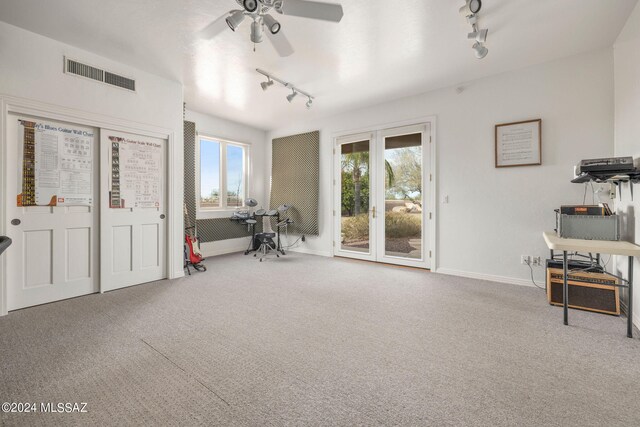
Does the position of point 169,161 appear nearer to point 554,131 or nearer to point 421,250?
point 421,250

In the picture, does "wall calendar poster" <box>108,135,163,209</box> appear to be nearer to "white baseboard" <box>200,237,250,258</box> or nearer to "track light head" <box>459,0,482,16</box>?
"white baseboard" <box>200,237,250,258</box>

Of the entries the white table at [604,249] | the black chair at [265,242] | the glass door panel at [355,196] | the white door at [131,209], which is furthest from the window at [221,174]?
the white table at [604,249]

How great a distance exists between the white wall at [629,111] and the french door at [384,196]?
205 centimetres

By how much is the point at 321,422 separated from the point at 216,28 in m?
2.86

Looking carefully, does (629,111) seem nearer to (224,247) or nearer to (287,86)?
(287,86)

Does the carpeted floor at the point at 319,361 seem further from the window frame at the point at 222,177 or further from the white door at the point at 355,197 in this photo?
the window frame at the point at 222,177

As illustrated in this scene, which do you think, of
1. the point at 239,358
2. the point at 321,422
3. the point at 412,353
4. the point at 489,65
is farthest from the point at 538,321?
the point at 489,65

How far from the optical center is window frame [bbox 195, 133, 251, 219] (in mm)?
5461

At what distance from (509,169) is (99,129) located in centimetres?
512

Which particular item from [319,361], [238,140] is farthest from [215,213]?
[319,361]

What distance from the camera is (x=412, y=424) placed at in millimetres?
1379

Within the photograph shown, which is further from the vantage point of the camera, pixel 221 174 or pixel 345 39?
pixel 221 174

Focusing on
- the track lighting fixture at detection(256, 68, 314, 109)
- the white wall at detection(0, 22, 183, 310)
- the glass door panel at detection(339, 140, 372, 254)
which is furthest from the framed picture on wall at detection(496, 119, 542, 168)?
the white wall at detection(0, 22, 183, 310)

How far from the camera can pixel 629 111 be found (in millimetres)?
2697
